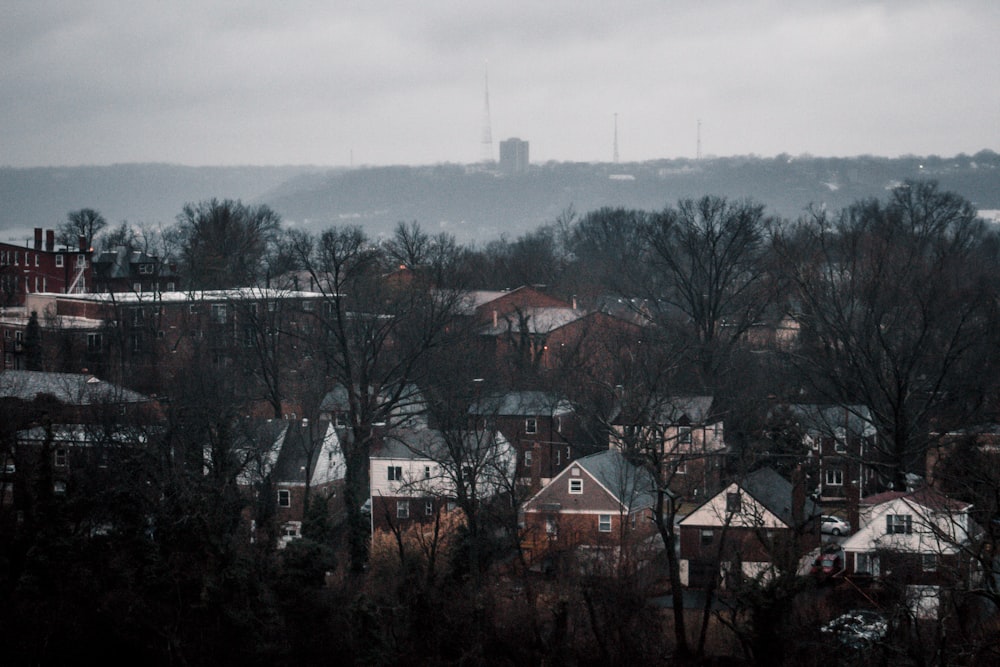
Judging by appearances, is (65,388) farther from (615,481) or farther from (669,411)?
(669,411)

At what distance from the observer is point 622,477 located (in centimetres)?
2942

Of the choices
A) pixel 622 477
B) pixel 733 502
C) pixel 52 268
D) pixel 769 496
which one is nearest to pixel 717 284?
pixel 622 477

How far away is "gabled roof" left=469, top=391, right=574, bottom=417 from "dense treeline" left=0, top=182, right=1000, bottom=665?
514 mm

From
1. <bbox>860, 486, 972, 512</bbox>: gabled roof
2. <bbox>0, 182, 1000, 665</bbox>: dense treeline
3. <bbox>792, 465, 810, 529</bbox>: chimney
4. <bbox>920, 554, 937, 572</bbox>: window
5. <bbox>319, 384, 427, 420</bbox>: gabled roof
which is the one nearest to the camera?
<bbox>920, 554, 937, 572</bbox>: window

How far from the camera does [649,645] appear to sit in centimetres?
2162

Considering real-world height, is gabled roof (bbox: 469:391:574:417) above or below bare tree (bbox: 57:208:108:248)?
below

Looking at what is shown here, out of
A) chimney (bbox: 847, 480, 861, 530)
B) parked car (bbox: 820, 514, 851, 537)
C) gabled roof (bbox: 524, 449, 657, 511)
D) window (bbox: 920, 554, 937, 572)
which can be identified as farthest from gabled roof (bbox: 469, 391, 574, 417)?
window (bbox: 920, 554, 937, 572)

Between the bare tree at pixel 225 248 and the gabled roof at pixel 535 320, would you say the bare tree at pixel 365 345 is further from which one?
the bare tree at pixel 225 248

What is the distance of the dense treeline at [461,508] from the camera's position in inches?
856

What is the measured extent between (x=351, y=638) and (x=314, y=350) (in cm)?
1524

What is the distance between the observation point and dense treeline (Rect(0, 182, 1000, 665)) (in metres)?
21.8

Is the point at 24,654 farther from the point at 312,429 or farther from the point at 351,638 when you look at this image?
the point at 312,429

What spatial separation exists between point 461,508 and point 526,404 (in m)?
8.63

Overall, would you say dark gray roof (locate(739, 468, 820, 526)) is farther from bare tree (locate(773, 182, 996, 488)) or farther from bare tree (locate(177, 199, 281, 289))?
bare tree (locate(177, 199, 281, 289))
